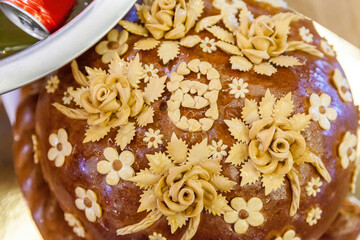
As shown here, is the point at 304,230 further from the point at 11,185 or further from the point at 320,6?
the point at 320,6

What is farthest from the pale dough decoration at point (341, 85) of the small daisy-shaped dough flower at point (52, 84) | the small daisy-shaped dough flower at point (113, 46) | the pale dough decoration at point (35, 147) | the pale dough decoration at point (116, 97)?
the pale dough decoration at point (35, 147)

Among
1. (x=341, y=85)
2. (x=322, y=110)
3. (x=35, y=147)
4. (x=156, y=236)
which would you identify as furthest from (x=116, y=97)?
(x=341, y=85)

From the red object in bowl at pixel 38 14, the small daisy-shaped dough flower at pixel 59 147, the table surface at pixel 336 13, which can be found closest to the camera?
the red object in bowl at pixel 38 14

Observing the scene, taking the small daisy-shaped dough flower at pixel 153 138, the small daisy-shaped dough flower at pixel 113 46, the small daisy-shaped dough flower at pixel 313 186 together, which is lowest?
the small daisy-shaped dough flower at pixel 313 186

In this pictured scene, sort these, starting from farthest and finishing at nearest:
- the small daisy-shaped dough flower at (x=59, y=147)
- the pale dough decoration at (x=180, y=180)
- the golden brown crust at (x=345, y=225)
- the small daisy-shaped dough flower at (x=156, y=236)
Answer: the golden brown crust at (x=345, y=225), the small daisy-shaped dough flower at (x=59, y=147), the small daisy-shaped dough flower at (x=156, y=236), the pale dough decoration at (x=180, y=180)

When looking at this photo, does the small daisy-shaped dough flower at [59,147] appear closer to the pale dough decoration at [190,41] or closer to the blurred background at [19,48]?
the blurred background at [19,48]

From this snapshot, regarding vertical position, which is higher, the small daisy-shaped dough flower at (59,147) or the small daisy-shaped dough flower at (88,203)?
the small daisy-shaped dough flower at (59,147)
